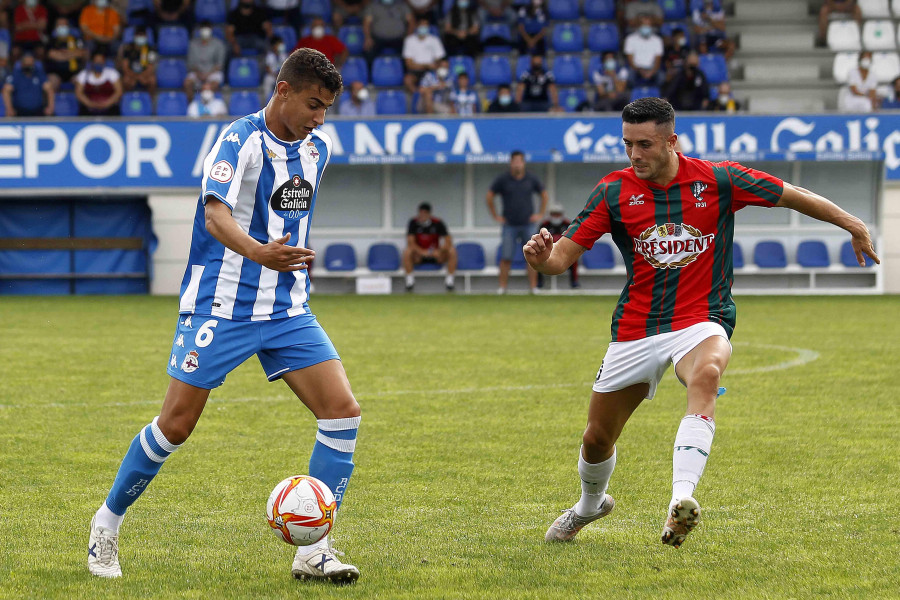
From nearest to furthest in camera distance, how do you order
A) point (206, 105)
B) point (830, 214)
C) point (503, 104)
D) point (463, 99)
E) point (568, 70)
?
point (830, 214), point (503, 104), point (463, 99), point (206, 105), point (568, 70)

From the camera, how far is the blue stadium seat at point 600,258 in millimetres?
22266

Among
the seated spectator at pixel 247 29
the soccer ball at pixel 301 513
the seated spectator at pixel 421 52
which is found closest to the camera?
the soccer ball at pixel 301 513

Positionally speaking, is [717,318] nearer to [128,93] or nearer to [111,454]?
[111,454]

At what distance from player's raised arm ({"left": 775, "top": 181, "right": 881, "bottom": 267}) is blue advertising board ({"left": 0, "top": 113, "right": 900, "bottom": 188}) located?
1658cm

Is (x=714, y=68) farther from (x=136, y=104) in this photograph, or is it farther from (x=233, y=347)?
(x=233, y=347)

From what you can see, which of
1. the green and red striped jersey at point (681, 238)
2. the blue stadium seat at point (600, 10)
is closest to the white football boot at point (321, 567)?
the green and red striped jersey at point (681, 238)

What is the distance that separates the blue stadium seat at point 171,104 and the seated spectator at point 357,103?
335 cm

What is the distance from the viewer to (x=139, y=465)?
4.41 metres

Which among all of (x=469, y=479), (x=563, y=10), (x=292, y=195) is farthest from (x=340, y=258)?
(x=292, y=195)

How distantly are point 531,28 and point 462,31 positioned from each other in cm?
145

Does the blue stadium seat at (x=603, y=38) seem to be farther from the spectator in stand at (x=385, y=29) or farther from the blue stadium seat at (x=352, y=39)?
the blue stadium seat at (x=352, y=39)

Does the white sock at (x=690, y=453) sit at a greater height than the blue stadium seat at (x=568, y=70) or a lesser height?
lesser

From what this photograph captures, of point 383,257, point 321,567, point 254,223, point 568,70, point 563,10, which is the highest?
point 563,10

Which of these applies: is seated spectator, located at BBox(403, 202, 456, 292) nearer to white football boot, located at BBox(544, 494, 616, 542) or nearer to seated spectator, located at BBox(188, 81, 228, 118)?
seated spectator, located at BBox(188, 81, 228, 118)
